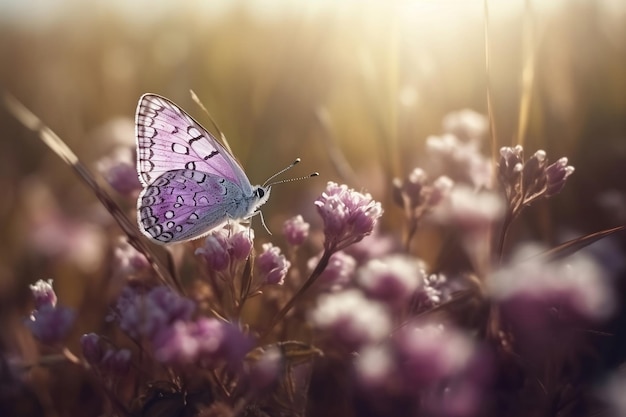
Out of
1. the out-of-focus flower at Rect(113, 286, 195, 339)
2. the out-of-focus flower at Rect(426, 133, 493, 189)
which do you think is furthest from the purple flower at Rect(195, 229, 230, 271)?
the out-of-focus flower at Rect(426, 133, 493, 189)

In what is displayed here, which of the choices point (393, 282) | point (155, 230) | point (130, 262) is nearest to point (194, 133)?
point (155, 230)

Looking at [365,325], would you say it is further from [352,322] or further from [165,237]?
[165,237]

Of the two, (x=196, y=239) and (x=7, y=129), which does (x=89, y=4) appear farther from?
(x=196, y=239)

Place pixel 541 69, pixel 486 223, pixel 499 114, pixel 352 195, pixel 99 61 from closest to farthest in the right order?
pixel 352 195
pixel 486 223
pixel 541 69
pixel 499 114
pixel 99 61

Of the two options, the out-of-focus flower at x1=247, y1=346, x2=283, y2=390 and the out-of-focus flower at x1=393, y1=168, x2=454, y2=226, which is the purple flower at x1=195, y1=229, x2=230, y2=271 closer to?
the out-of-focus flower at x1=247, y1=346, x2=283, y2=390

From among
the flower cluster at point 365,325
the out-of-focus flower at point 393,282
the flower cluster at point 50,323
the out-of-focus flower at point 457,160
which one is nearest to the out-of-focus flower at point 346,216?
the flower cluster at point 365,325

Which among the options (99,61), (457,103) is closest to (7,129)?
(99,61)

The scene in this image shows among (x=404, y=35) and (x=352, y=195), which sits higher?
(x=352, y=195)
